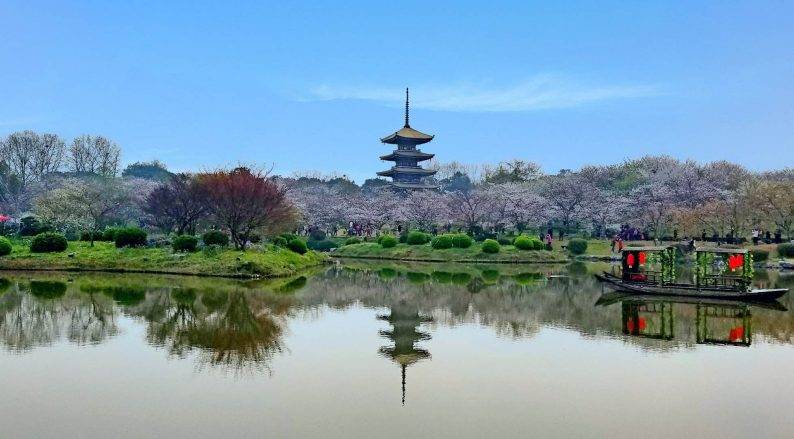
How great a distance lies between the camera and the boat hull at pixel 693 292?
2367 cm

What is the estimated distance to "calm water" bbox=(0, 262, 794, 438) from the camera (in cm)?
973

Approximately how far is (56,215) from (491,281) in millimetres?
28867

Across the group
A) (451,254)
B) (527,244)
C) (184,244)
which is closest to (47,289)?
(184,244)

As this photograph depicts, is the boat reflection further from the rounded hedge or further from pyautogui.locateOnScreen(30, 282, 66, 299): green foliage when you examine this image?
the rounded hedge

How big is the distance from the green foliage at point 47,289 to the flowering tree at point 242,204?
9.75 meters

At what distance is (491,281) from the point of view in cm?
3312

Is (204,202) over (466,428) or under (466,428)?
over

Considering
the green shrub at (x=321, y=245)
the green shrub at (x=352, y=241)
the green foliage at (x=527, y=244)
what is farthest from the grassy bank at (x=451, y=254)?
the green shrub at (x=321, y=245)

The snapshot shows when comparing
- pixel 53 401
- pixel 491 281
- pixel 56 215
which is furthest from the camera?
pixel 56 215

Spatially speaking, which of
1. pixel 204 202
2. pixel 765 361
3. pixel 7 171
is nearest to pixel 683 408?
pixel 765 361

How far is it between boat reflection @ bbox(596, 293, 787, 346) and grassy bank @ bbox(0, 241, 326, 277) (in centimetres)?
1734

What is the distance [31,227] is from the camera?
44.0m

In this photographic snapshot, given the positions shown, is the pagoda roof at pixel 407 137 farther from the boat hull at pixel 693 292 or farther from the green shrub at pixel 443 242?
the boat hull at pixel 693 292

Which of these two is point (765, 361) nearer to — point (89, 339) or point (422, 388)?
point (422, 388)
